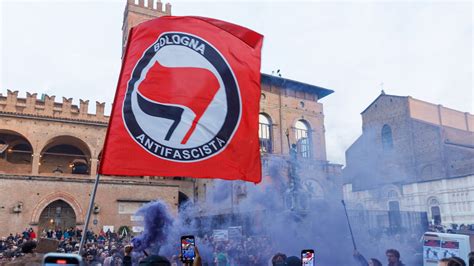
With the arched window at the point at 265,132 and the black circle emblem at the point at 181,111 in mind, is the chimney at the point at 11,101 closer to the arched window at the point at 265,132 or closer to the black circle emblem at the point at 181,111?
the arched window at the point at 265,132

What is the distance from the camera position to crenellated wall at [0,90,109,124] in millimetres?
23194

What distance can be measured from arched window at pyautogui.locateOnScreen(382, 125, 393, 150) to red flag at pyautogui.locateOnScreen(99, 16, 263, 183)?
3412cm

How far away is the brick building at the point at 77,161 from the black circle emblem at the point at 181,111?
63.0ft

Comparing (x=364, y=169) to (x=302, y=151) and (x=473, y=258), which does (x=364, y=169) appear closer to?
(x=302, y=151)

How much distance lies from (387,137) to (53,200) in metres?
29.5

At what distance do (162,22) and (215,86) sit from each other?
1.11 meters

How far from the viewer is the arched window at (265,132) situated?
29.4 metres

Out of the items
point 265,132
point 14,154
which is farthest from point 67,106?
point 265,132

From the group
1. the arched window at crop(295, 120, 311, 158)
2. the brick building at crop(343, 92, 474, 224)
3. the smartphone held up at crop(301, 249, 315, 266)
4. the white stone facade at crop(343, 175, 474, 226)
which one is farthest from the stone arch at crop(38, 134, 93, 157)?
the smartphone held up at crop(301, 249, 315, 266)

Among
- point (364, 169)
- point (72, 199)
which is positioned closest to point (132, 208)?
point (72, 199)

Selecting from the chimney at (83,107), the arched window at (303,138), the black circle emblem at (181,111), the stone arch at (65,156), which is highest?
the chimney at (83,107)

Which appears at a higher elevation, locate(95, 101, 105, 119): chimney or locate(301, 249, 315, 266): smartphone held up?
locate(95, 101, 105, 119): chimney

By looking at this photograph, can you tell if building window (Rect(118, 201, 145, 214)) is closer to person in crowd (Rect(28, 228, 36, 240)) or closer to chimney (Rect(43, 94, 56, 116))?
person in crowd (Rect(28, 228, 36, 240))

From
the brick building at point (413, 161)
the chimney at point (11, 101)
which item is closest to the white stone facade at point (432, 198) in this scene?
the brick building at point (413, 161)
